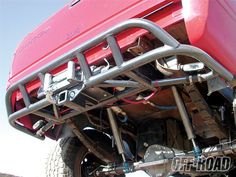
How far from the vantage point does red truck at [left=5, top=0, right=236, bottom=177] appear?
2.36 meters

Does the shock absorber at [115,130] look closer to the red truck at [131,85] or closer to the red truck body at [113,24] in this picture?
the red truck at [131,85]

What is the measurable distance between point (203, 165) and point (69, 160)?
49.0 inches

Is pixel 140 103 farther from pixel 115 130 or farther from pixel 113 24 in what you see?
pixel 113 24

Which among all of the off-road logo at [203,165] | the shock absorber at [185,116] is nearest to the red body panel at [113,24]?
the shock absorber at [185,116]

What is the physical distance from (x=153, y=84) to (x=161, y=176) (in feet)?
3.03

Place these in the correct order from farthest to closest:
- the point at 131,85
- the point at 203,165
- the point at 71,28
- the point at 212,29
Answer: the point at 203,165 → the point at 71,28 → the point at 131,85 → the point at 212,29

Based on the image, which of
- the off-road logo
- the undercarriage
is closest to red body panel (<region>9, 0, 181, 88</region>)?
the undercarriage

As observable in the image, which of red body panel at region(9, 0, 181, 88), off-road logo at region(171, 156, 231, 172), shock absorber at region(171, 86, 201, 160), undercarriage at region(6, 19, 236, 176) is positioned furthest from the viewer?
off-road logo at region(171, 156, 231, 172)

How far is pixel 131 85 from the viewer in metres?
2.64

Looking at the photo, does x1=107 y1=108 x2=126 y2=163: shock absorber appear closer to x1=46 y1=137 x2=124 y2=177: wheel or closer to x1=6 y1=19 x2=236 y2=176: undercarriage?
x1=6 y1=19 x2=236 y2=176: undercarriage

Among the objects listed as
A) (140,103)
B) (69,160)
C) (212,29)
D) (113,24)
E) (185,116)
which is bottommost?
(69,160)

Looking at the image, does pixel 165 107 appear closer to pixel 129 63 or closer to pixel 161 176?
pixel 161 176

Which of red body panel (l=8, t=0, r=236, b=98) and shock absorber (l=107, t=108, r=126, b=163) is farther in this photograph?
shock absorber (l=107, t=108, r=126, b=163)

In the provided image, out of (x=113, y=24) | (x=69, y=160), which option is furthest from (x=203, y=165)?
(x=113, y=24)
